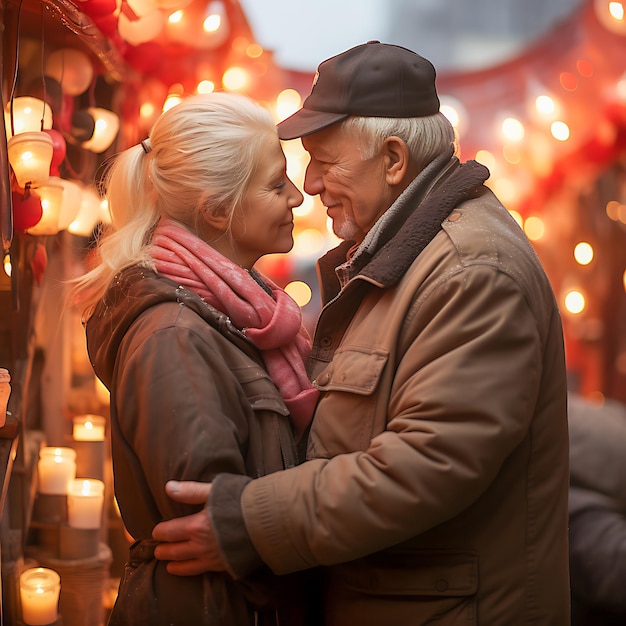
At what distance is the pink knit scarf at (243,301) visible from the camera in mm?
2221

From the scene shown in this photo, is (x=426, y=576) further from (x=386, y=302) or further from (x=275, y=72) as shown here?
(x=275, y=72)

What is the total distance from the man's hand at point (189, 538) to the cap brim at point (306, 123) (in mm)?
891

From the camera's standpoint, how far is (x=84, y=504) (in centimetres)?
336

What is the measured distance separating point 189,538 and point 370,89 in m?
1.14

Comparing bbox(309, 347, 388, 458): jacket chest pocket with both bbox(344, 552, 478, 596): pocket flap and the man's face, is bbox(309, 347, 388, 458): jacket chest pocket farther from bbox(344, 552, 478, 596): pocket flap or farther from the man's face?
the man's face

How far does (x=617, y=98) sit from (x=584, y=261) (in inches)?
54.7

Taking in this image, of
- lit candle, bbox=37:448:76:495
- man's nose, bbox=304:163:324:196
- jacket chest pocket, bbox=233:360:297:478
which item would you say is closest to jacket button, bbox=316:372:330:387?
jacket chest pocket, bbox=233:360:297:478

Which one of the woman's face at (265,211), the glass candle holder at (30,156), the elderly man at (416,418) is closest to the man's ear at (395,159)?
the elderly man at (416,418)

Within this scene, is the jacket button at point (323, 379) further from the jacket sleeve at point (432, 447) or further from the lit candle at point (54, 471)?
the lit candle at point (54, 471)

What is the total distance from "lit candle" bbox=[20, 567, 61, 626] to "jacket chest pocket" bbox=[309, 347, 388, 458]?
1379 mm

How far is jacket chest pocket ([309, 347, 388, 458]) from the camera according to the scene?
81.3 inches

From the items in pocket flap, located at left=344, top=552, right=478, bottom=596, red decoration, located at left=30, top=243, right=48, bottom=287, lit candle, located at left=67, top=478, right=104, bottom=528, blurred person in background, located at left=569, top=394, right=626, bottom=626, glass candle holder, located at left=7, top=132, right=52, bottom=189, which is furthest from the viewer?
lit candle, located at left=67, top=478, right=104, bottom=528

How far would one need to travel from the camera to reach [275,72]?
604cm

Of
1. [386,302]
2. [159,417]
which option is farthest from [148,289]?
[386,302]
